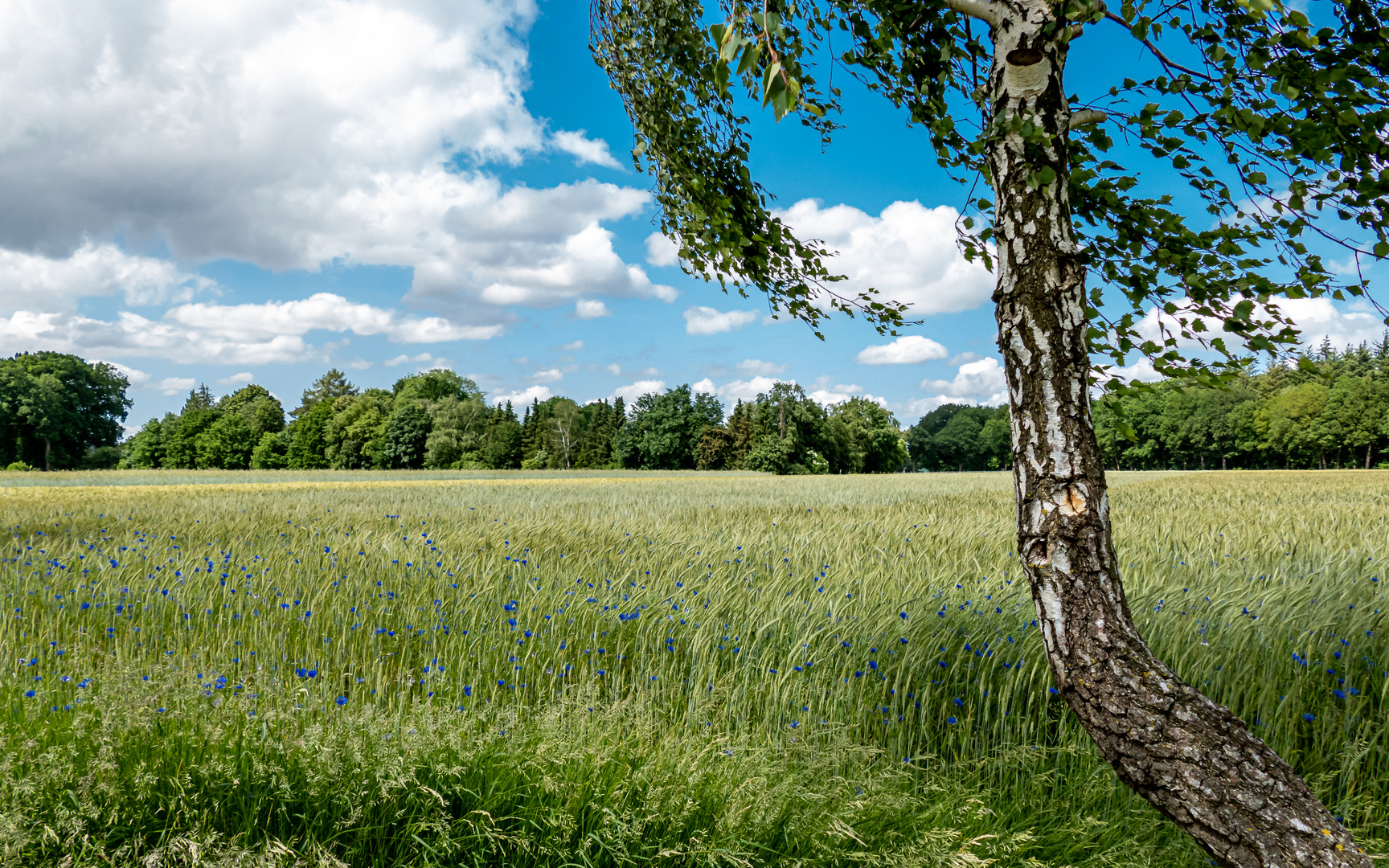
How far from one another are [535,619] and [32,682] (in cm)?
245

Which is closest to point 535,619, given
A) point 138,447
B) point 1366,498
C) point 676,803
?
point 676,803

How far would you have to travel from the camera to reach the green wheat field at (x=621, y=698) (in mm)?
2084

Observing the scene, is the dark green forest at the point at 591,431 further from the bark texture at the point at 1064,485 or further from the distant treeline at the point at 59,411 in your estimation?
the bark texture at the point at 1064,485

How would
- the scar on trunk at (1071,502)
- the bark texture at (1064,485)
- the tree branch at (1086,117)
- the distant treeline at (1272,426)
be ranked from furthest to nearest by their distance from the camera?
1. the distant treeline at (1272,426)
2. the tree branch at (1086,117)
3. the scar on trunk at (1071,502)
4. the bark texture at (1064,485)

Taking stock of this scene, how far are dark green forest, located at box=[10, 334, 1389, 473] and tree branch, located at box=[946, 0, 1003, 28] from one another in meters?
53.5

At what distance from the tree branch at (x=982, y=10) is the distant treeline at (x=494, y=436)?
5981 cm

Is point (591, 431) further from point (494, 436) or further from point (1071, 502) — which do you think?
point (1071, 502)

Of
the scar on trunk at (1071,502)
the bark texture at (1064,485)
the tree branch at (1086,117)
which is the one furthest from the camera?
the tree branch at (1086,117)

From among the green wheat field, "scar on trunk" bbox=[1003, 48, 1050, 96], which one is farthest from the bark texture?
the green wheat field

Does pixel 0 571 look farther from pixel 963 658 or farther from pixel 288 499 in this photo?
pixel 288 499

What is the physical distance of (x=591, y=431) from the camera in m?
76.1

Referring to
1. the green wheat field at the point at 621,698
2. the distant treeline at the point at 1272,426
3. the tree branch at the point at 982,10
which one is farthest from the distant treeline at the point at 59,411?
the distant treeline at the point at 1272,426

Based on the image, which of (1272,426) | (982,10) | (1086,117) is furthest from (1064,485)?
(1272,426)

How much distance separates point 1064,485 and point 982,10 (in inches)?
60.8
